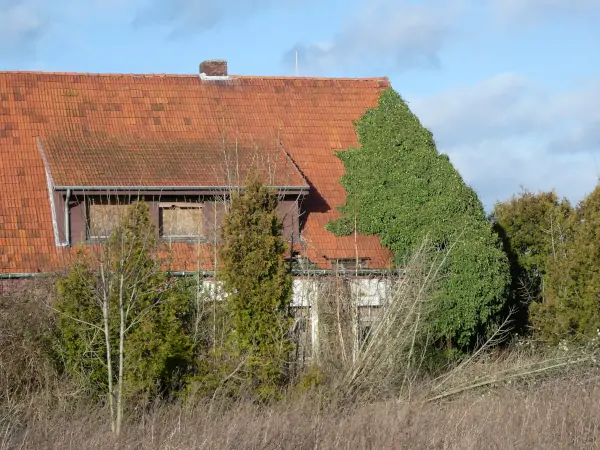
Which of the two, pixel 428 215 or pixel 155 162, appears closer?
pixel 428 215

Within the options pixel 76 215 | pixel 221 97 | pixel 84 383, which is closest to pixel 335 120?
pixel 221 97

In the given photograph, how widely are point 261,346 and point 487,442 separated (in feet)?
13.0

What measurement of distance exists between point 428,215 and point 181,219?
4.72m

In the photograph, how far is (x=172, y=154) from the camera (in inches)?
818

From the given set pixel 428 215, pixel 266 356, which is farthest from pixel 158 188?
pixel 266 356

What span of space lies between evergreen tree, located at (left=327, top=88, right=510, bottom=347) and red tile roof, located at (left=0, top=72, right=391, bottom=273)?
1.60 ft

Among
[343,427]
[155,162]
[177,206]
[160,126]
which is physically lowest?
[343,427]

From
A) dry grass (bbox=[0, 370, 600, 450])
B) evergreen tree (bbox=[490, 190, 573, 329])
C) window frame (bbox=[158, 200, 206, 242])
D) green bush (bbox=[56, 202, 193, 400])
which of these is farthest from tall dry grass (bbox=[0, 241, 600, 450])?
evergreen tree (bbox=[490, 190, 573, 329])

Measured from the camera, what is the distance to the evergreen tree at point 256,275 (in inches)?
603

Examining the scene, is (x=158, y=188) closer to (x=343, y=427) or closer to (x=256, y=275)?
(x=256, y=275)

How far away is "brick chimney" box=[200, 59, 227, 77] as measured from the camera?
23.9 metres

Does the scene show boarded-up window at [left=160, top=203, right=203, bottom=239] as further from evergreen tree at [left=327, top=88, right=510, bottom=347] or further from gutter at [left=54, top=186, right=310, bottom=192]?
evergreen tree at [left=327, top=88, right=510, bottom=347]

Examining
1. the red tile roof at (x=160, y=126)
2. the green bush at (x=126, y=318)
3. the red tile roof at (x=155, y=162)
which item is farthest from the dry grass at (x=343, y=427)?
the red tile roof at (x=155, y=162)

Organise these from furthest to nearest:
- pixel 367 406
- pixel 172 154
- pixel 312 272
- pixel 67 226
→ pixel 172 154 < pixel 67 226 < pixel 312 272 < pixel 367 406
